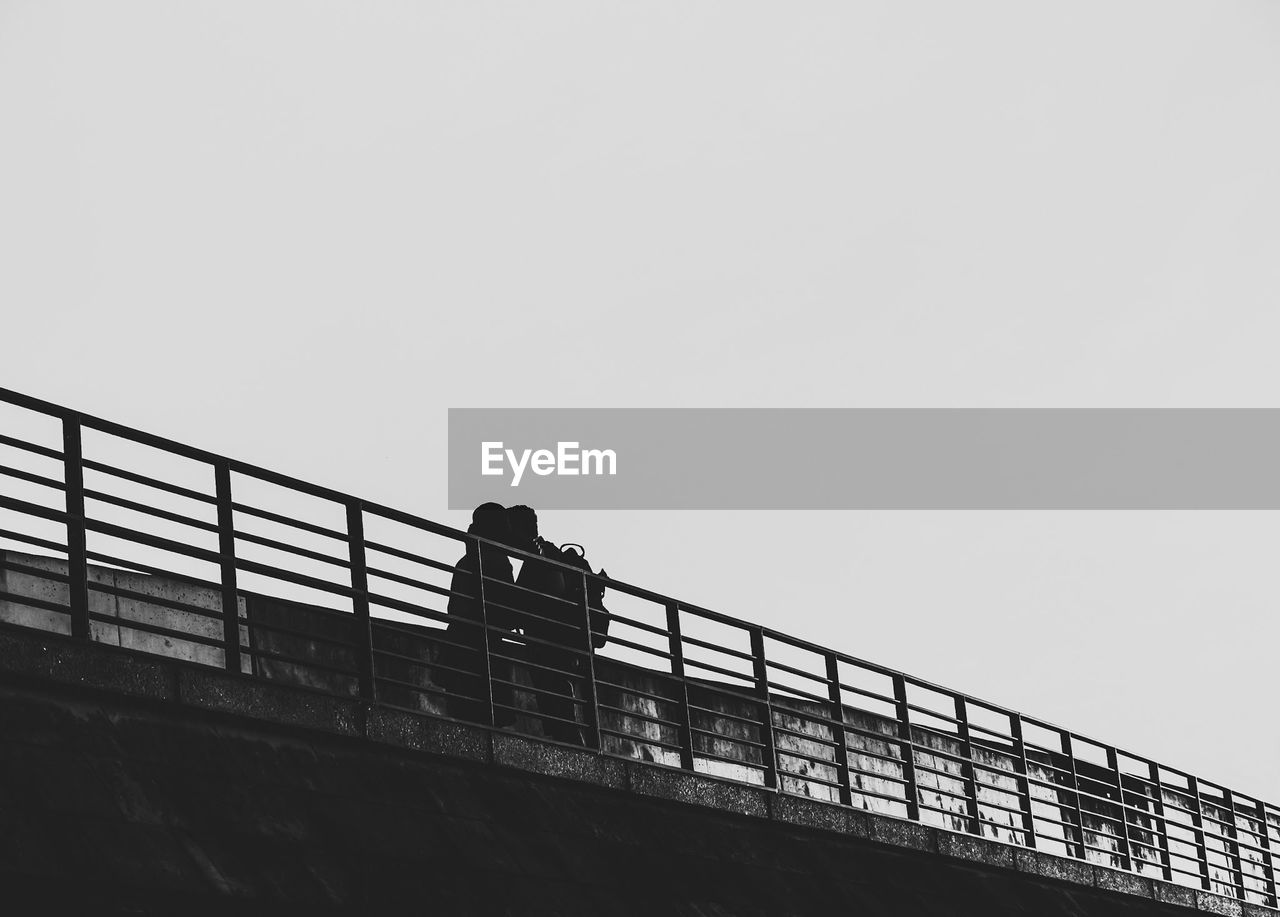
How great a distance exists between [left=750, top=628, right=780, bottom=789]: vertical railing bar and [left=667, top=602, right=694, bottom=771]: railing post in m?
0.90

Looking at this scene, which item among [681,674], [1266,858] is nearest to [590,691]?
[681,674]

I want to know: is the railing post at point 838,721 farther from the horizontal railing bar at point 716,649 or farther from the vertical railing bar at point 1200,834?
the vertical railing bar at point 1200,834

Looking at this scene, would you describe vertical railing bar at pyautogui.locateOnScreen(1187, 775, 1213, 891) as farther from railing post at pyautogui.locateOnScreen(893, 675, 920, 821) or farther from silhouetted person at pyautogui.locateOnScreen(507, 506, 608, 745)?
silhouetted person at pyautogui.locateOnScreen(507, 506, 608, 745)

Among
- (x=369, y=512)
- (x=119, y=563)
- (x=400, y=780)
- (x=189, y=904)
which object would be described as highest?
(x=369, y=512)

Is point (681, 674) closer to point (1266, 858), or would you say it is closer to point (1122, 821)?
point (1122, 821)

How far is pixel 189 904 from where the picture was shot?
313 inches

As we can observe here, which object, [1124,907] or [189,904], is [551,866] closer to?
[189,904]

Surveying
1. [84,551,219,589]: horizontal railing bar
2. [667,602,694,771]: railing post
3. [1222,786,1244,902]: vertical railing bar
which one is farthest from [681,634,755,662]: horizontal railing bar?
[1222,786,1244,902]: vertical railing bar

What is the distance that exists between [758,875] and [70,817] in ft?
22.3

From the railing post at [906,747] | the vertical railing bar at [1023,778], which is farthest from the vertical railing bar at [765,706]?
the vertical railing bar at [1023,778]

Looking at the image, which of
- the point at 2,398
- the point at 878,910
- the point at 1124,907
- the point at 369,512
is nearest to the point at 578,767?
the point at 369,512

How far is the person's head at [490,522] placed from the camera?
1407 centimetres

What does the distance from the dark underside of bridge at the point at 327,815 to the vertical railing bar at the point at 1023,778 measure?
4834 mm

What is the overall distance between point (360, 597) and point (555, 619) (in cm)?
294
